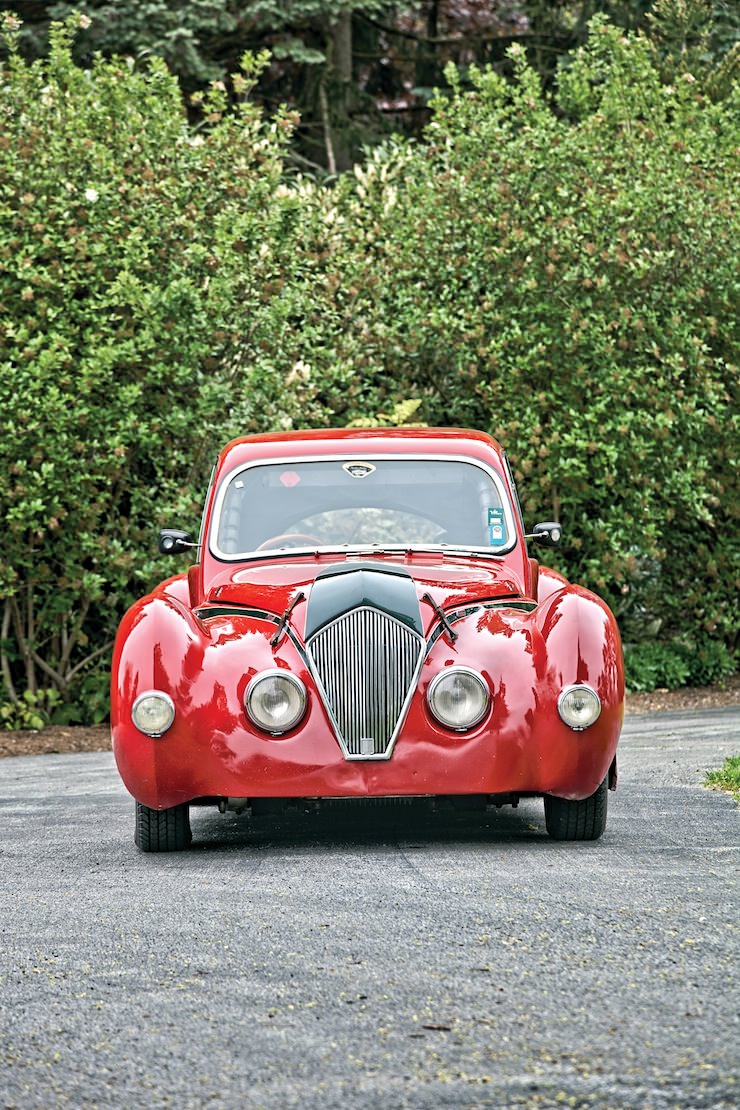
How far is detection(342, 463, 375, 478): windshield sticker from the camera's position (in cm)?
880

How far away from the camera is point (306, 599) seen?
7.29 m

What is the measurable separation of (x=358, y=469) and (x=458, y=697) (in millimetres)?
2108

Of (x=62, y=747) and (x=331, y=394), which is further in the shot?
(x=331, y=394)

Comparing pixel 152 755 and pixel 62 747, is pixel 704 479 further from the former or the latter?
pixel 152 755

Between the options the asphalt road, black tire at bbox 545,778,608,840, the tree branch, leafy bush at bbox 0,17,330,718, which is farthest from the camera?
the tree branch

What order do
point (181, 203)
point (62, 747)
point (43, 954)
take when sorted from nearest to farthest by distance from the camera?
point (43, 954) → point (62, 747) → point (181, 203)

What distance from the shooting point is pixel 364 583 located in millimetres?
7195

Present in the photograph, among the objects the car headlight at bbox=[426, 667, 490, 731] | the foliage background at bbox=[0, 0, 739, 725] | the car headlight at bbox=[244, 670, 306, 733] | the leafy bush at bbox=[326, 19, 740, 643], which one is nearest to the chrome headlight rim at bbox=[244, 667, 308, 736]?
the car headlight at bbox=[244, 670, 306, 733]

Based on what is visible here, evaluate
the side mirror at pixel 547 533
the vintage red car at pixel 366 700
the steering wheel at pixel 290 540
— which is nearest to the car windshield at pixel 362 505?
the steering wheel at pixel 290 540

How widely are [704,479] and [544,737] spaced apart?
935cm

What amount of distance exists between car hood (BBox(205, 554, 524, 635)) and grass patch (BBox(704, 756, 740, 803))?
172cm

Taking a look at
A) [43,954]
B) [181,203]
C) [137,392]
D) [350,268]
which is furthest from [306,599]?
[350,268]

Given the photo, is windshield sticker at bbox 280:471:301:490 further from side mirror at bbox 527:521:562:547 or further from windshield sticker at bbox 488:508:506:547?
side mirror at bbox 527:521:562:547

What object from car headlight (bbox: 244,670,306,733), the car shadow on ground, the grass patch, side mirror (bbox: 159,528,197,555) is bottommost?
the grass patch
